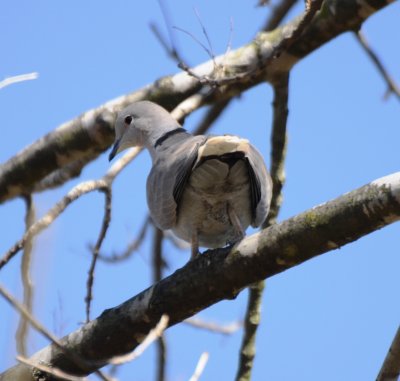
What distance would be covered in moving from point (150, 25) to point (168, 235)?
5.12ft

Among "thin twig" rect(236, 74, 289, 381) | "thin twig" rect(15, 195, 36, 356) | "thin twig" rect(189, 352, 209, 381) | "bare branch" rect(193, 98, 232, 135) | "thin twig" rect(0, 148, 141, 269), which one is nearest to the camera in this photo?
"thin twig" rect(189, 352, 209, 381)

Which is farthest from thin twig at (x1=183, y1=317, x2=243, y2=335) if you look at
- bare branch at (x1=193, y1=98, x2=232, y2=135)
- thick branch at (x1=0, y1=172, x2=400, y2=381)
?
bare branch at (x1=193, y1=98, x2=232, y2=135)

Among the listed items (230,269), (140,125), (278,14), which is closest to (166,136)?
(140,125)

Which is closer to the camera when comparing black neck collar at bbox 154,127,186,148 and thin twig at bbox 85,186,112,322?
thin twig at bbox 85,186,112,322

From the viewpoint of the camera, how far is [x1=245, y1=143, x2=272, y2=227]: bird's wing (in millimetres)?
4160

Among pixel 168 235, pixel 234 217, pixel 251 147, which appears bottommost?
pixel 168 235

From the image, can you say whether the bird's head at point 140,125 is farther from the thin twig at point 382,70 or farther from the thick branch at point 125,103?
the thin twig at point 382,70

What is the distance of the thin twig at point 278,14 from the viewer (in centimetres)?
593

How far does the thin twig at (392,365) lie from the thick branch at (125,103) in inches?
97.9

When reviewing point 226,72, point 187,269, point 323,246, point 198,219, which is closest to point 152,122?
point 226,72

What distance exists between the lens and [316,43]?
548 centimetres

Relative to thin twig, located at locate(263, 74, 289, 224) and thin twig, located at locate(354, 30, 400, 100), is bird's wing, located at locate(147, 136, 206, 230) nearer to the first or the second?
thin twig, located at locate(263, 74, 289, 224)

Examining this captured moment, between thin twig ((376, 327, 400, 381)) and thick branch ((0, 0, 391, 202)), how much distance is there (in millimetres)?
2488

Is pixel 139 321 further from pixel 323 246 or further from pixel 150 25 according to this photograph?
pixel 150 25
